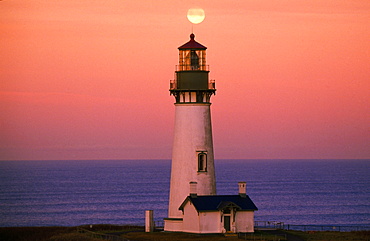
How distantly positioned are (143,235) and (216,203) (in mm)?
4731

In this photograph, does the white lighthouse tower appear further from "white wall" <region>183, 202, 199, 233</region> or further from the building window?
"white wall" <region>183, 202, 199, 233</region>

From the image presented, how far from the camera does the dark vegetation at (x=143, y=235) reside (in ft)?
174

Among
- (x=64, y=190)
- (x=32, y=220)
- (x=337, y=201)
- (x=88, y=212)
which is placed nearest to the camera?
(x=32, y=220)

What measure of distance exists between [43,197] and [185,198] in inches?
3835

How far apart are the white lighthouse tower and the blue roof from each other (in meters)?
1.30

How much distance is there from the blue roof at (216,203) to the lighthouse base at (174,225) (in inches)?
36.7

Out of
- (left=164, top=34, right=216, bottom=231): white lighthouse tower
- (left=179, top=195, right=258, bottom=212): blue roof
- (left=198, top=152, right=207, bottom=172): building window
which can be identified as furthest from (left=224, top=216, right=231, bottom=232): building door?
(left=198, top=152, right=207, bottom=172): building window

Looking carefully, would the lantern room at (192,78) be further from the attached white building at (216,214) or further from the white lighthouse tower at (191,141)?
the attached white building at (216,214)

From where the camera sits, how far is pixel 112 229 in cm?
6331

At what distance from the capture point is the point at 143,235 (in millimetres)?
55438

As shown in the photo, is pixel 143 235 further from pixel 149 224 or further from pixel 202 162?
pixel 202 162

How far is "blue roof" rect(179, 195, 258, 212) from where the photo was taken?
5441 centimetres

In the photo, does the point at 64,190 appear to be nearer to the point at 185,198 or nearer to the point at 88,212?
the point at 88,212

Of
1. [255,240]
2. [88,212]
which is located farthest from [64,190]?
[255,240]
